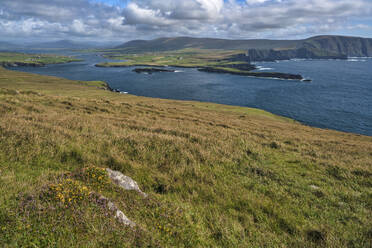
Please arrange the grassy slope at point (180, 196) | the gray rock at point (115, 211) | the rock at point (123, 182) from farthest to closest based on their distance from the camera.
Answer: the rock at point (123, 182) < the gray rock at point (115, 211) < the grassy slope at point (180, 196)

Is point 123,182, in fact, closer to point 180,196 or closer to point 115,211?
point 115,211

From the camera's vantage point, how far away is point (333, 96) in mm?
90062

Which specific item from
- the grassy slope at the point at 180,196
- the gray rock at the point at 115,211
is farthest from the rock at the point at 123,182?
the gray rock at the point at 115,211

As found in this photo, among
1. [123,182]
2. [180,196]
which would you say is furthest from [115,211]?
[180,196]

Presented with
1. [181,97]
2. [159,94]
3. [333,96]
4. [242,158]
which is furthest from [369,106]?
[242,158]

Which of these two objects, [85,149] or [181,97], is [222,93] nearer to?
[181,97]

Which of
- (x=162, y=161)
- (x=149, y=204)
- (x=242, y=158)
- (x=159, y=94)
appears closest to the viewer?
(x=149, y=204)

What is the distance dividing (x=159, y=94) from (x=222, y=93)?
31411mm

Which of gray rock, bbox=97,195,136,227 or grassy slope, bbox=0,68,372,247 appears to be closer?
grassy slope, bbox=0,68,372,247

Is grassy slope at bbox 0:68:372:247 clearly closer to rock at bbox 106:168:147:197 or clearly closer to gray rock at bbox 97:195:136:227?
gray rock at bbox 97:195:136:227

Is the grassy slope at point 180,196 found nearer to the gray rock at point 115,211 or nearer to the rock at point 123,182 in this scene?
the gray rock at point 115,211

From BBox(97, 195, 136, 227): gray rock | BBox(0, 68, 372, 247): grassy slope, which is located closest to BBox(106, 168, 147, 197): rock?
BBox(0, 68, 372, 247): grassy slope

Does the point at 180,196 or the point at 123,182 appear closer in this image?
the point at 123,182

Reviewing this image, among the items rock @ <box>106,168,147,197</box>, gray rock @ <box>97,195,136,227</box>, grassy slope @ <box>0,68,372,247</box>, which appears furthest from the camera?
A: rock @ <box>106,168,147,197</box>
